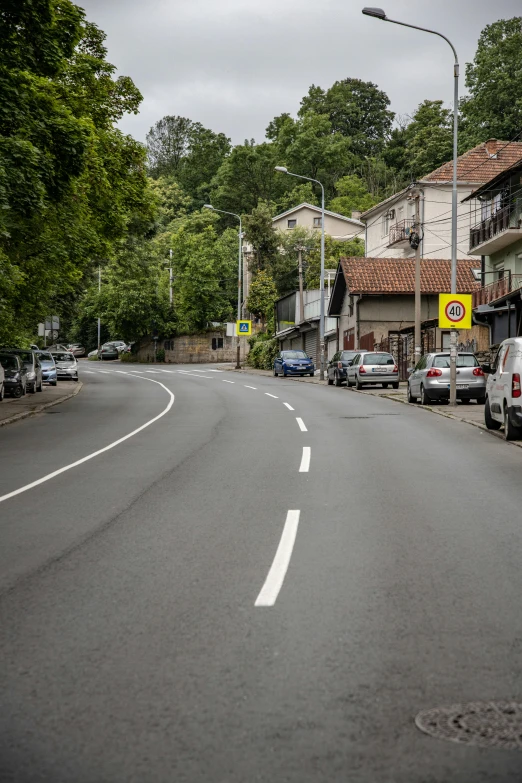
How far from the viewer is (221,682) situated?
13.8 ft

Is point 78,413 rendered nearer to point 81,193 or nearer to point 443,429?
point 81,193

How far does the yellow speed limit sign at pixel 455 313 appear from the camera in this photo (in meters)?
25.2

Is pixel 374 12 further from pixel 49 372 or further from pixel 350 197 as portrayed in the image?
pixel 350 197

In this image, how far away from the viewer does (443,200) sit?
5884cm

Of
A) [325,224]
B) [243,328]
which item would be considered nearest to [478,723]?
[243,328]

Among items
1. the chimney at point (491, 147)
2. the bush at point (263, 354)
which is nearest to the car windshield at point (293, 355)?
the bush at point (263, 354)

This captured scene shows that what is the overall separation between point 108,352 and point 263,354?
30672 mm

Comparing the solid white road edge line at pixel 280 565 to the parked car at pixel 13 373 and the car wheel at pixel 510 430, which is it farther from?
the parked car at pixel 13 373

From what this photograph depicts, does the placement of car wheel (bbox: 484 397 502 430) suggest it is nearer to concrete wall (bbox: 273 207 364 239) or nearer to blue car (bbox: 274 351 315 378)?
blue car (bbox: 274 351 315 378)

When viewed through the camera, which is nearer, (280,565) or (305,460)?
(280,565)

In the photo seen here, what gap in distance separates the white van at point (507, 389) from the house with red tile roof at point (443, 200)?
38379 mm

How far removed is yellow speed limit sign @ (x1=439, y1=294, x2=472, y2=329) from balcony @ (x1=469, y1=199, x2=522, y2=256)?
1616 centimetres

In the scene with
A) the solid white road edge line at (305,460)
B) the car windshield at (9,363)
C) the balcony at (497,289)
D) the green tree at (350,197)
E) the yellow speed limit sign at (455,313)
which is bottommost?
the solid white road edge line at (305,460)

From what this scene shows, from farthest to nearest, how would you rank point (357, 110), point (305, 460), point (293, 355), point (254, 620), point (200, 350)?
1. point (357, 110)
2. point (200, 350)
3. point (293, 355)
4. point (305, 460)
5. point (254, 620)
